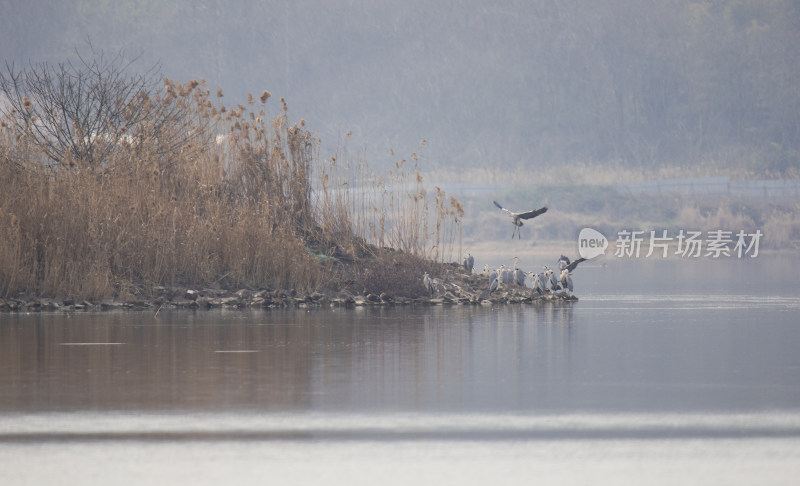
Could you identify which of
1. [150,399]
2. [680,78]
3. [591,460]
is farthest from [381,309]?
[680,78]

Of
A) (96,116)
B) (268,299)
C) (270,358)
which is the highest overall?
(96,116)

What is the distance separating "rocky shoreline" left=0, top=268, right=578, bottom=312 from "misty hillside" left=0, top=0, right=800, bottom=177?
53.9 meters

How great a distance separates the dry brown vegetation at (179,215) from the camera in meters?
15.3

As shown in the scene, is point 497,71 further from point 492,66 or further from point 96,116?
point 96,116

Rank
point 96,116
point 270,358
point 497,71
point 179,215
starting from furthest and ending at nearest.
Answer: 1. point 497,71
2. point 96,116
3. point 179,215
4. point 270,358

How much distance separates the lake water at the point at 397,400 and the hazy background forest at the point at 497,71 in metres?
52.2

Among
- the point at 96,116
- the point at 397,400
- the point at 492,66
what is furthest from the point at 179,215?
the point at 492,66

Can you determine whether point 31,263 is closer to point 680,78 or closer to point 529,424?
point 529,424

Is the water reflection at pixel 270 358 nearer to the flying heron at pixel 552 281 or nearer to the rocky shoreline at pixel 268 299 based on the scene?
the rocky shoreline at pixel 268 299

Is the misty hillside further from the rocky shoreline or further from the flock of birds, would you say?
the rocky shoreline

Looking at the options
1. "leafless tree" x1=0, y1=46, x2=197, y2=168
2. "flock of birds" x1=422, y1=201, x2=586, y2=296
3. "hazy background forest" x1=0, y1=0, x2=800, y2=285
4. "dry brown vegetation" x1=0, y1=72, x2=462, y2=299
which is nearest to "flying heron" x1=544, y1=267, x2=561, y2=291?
"flock of birds" x1=422, y1=201, x2=586, y2=296

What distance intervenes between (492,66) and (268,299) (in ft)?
217

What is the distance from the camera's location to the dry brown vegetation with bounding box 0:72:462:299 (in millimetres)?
15266

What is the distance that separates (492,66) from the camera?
80.5m
